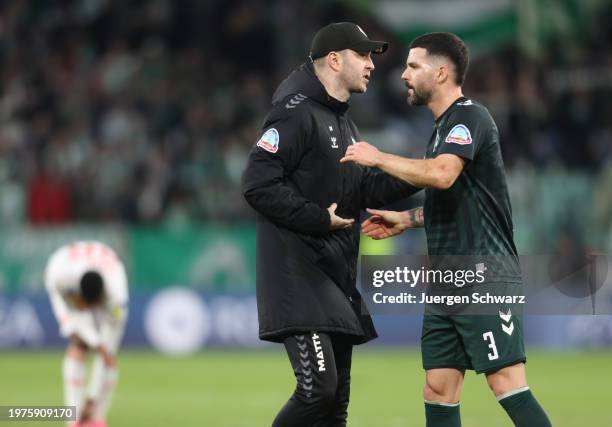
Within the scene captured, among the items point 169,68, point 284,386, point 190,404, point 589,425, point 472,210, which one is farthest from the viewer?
point 169,68

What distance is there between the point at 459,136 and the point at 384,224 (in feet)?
2.94

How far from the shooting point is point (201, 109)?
63.9 feet

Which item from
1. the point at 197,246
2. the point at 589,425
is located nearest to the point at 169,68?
the point at 197,246

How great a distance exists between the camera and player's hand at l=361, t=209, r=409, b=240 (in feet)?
24.7

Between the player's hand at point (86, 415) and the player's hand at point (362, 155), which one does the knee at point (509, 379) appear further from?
the player's hand at point (86, 415)

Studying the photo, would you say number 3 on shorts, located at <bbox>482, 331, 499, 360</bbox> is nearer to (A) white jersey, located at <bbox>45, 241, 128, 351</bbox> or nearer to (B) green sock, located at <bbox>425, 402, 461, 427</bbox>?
(B) green sock, located at <bbox>425, 402, 461, 427</bbox>

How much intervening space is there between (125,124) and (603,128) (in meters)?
7.03

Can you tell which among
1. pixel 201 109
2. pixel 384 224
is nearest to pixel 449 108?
pixel 384 224

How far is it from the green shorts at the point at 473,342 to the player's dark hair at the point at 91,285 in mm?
3178

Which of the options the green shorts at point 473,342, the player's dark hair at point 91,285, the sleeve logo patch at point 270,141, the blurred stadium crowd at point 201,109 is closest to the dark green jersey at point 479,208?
the green shorts at point 473,342

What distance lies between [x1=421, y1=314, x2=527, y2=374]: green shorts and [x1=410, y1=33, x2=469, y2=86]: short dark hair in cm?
135

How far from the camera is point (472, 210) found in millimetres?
7059

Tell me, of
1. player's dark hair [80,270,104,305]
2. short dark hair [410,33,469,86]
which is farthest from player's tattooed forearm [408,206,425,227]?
player's dark hair [80,270,104,305]

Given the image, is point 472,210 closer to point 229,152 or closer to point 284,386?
point 284,386
